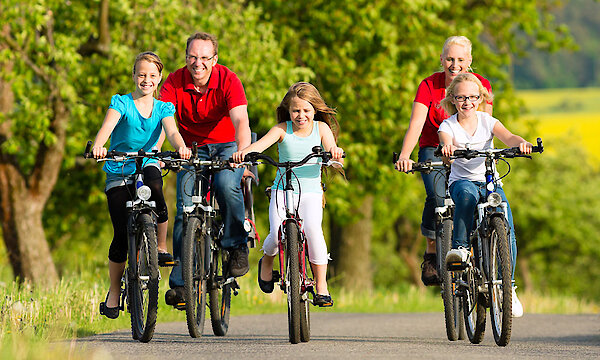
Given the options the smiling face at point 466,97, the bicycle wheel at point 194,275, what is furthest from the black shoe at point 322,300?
the smiling face at point 466,97

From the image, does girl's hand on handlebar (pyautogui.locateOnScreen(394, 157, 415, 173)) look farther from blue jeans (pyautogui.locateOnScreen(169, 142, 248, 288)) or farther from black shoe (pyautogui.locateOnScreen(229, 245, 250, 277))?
black shoe (pyautogui.locateOnScreen(229, 245, 250, 277))

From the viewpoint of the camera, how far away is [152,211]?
701 cm

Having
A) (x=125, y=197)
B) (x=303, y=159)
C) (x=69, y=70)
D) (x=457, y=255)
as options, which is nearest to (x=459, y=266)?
(x=457, y=255)

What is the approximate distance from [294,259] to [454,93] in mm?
1873

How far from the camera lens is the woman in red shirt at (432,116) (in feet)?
26.0

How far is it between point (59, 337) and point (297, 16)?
12.4m

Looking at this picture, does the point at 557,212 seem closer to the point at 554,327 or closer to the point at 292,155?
the point at 554,327

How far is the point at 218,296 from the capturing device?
7.73 metres

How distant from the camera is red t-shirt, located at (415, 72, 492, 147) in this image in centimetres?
801

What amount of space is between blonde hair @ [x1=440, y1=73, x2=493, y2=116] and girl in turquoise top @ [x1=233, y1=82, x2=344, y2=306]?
0.94 m

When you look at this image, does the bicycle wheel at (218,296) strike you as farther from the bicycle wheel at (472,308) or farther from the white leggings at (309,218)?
the bicycle wheel at (472,308)

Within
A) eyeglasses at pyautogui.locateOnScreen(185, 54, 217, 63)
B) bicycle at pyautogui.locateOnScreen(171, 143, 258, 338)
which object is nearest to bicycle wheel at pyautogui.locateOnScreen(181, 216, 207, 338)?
bicycle at pyautogui.locateOnScreen(171, 143, 258, 338)

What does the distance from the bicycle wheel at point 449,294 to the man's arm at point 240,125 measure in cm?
176

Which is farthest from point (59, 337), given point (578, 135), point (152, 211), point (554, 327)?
point (578, 135)
